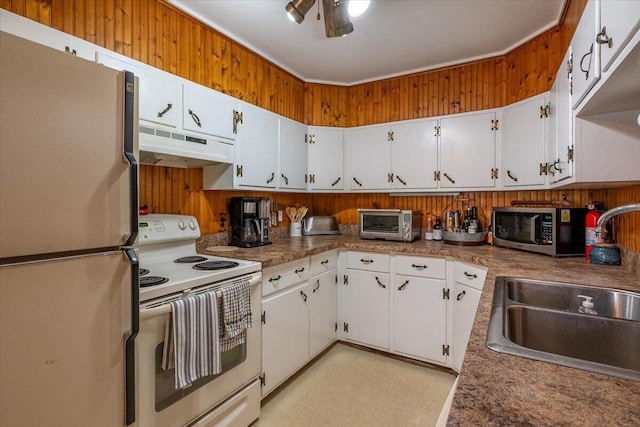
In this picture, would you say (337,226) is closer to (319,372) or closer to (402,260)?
(402,260)

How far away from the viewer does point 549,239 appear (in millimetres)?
2152

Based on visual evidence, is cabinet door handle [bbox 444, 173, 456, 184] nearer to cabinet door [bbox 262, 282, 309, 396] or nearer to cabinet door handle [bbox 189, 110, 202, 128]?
cabinet door [bbox 262, 282, 309, 396]

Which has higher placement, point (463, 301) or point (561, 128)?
point (561, 128)

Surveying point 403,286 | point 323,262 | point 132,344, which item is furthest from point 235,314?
point 403,286

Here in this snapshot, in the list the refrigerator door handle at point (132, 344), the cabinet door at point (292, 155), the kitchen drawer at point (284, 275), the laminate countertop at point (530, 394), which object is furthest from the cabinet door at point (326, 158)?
the laminate countertop at point (530, 394)

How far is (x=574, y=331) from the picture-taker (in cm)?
105

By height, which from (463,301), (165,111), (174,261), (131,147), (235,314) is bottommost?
(463,301)

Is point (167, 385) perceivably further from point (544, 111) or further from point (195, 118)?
point (544, 111)

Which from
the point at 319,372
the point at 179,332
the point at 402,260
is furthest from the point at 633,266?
the point at 179,332

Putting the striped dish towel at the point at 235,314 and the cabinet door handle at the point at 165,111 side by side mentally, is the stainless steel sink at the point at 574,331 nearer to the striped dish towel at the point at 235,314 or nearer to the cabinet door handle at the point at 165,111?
the striped dish towel at the point at 235,314

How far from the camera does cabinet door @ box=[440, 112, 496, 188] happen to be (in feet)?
8.76

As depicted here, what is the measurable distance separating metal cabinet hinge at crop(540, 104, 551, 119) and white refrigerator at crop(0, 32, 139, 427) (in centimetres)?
252

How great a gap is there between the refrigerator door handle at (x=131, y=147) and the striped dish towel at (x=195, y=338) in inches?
15.8

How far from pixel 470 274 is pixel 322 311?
1.17 meters
